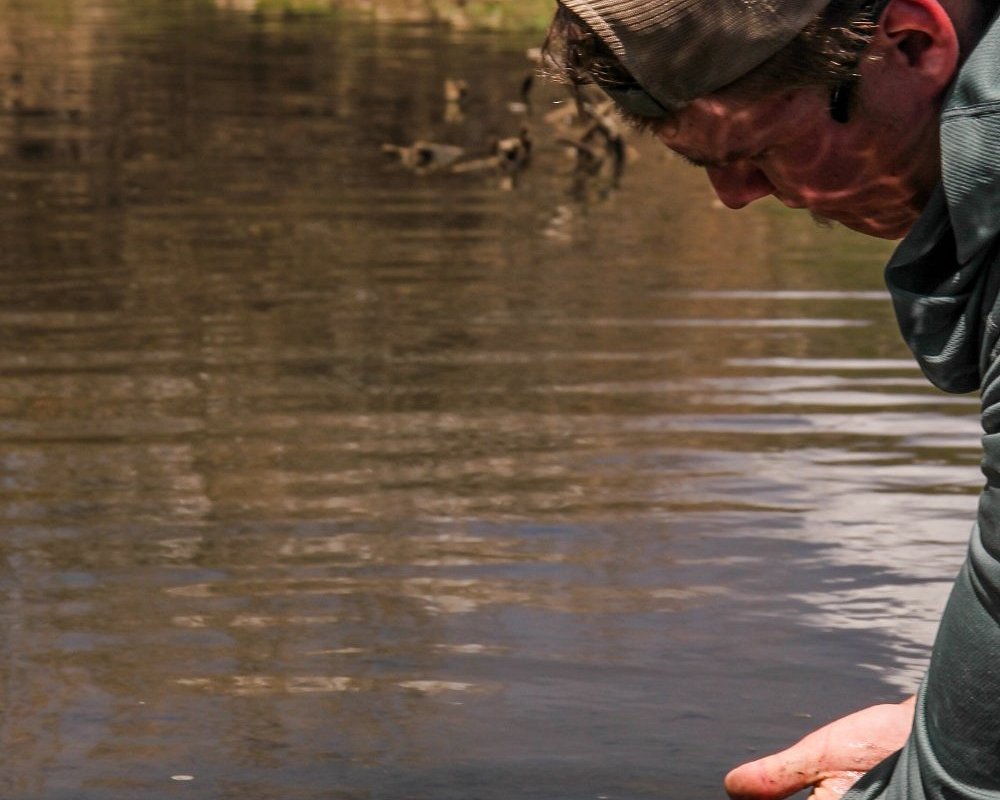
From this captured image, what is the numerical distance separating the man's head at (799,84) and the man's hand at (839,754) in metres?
0.76

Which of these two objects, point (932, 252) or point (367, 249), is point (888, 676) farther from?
point (367, 249)

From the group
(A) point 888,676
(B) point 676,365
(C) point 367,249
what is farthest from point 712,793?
(C) point 367,249

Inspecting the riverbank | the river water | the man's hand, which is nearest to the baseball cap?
the river water

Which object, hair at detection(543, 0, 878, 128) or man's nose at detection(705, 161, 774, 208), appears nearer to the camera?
hair at detection(543, 0, 878, 128)

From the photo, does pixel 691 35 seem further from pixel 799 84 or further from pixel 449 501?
pixel 449 501

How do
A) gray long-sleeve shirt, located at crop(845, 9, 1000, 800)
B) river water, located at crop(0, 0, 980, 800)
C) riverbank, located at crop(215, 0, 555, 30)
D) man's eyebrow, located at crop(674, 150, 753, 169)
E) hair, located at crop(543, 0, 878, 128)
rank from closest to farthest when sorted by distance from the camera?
gray long-sleeve shirt, located at crop(845, 9, 1000, 800) → hair, located at crop(543, 0, 878, 128) → man's eyebrow, located at crop(674, 150, 753, 169) → river water, located at crop(0, 0, 980, 800) → riverbank, located at crop(215, 0, 555, 30)

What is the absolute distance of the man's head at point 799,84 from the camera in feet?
5.70

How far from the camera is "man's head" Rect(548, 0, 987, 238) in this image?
1.74m

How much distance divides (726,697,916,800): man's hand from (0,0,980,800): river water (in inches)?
36.8

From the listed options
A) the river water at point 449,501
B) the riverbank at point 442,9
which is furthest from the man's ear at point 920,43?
the riverbank at point 442,9

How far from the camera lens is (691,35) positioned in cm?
178

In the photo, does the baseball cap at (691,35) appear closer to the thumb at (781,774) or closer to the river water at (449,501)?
the river water at (449,501)

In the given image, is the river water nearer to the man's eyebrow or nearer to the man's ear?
the man's eyebrow

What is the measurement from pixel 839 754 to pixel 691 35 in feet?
3.57
